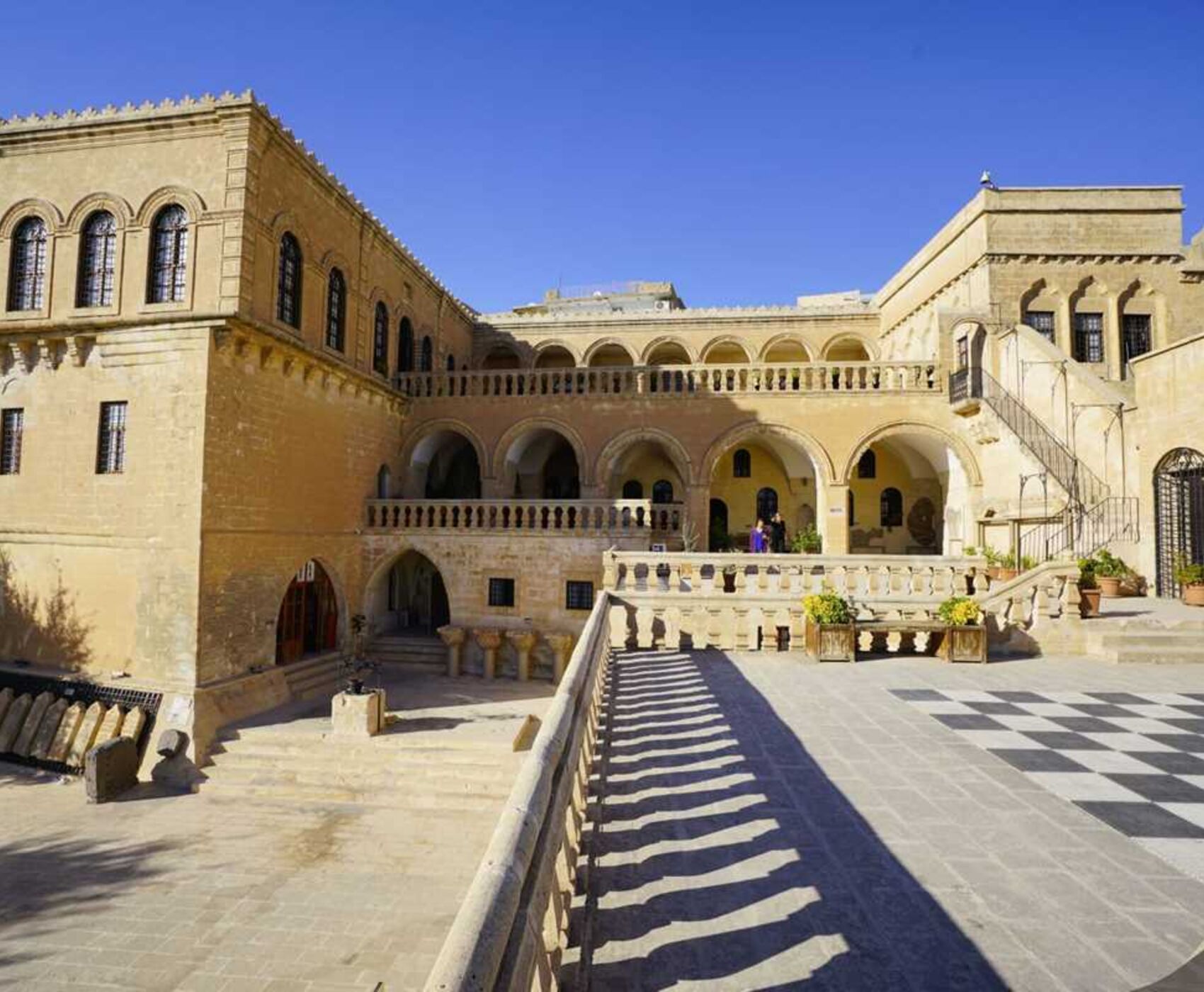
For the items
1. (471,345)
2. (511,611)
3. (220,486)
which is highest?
(471,345)

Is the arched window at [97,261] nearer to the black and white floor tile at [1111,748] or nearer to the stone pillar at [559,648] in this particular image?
the stone pillar at [559,648]

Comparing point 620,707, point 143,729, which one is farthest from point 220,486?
point 620,707

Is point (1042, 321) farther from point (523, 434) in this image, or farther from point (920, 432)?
point (523, 434)

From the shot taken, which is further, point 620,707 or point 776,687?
point 776,687

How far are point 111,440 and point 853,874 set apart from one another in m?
16.4

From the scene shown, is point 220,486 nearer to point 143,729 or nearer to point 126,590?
point 126,590

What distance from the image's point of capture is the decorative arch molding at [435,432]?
66.2 feet

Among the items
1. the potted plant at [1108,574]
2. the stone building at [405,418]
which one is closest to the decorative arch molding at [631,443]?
the stone building at [405,418]

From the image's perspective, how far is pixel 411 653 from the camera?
1877 cm

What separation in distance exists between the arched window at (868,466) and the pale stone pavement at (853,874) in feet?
57.9

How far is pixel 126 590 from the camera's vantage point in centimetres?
1359

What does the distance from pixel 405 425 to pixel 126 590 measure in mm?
8970

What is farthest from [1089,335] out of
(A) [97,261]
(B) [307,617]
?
(A) [97,261]

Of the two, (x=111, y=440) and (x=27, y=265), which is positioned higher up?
(x=27, y=265)
